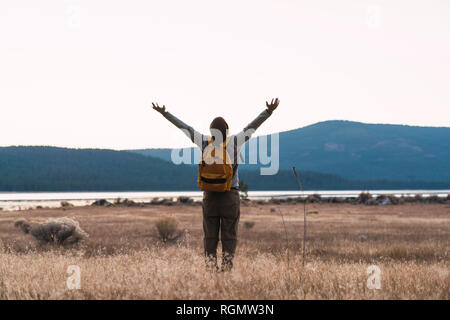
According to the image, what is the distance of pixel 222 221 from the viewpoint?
6.43m

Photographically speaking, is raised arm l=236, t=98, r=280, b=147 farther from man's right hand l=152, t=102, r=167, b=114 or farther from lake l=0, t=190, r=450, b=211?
lake l=0, t=190, r=450, b=211

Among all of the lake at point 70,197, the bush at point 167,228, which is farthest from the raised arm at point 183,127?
the lake at point 70,197

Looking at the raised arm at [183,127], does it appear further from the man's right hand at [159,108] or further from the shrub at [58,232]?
the shrub at [58,232]

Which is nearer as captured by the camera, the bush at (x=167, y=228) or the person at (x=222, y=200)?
the person at (x=222, y=200)

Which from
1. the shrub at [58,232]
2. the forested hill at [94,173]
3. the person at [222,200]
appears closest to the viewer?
the person at [222,200]

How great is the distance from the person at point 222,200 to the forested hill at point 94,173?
129563 millimetres

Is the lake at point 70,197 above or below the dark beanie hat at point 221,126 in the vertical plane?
below

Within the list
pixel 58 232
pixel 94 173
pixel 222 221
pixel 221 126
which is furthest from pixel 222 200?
pixel 94 173

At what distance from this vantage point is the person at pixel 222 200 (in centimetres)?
632

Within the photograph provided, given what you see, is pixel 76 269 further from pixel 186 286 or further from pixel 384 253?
pixel 384 253

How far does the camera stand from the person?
632 cm

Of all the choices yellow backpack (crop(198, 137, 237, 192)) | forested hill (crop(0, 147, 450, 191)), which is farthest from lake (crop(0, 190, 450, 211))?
yellow backpack (crop(198, 137, 237, 192))

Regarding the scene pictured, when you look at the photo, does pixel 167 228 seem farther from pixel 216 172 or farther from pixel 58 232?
pixel 216 172
